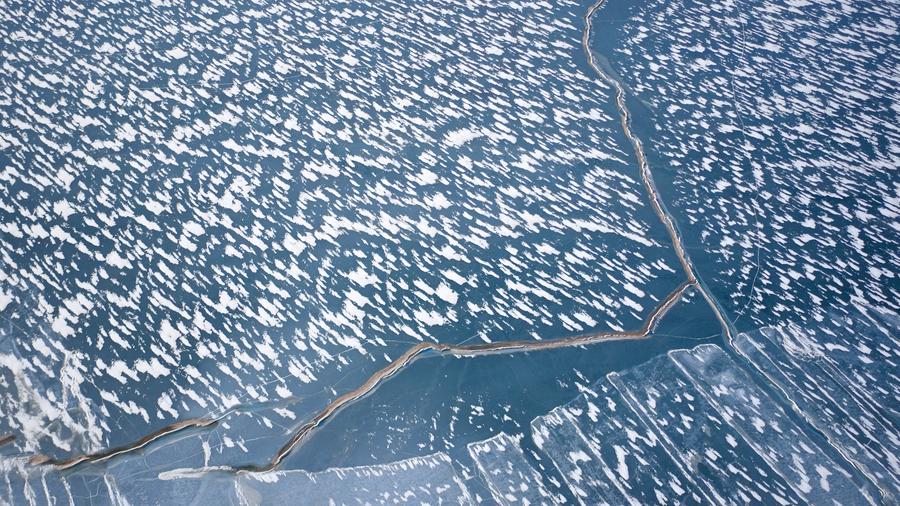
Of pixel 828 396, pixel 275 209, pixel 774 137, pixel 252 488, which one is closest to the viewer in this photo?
pixel 252 488

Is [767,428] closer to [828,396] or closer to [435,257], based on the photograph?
[828,396]

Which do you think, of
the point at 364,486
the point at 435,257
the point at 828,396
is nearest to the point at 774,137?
the point at 828,396

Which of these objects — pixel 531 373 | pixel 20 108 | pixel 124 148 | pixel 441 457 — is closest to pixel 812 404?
pixel 531 373

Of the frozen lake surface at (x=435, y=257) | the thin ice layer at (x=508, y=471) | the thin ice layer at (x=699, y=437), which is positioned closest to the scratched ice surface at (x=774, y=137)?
the frozen lake surface at (x=435, y=257)

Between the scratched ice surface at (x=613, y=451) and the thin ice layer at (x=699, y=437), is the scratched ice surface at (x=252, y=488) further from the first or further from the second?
the thin ice layer at (x=699, y=437)

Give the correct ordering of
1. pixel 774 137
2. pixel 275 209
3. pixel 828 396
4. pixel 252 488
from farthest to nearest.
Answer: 1. pixel 774 137
2. pixel 275 209
3. pixel 828 396
4. pixel 252 488

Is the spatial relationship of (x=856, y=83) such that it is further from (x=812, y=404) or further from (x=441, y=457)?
(x=441, y=457)
